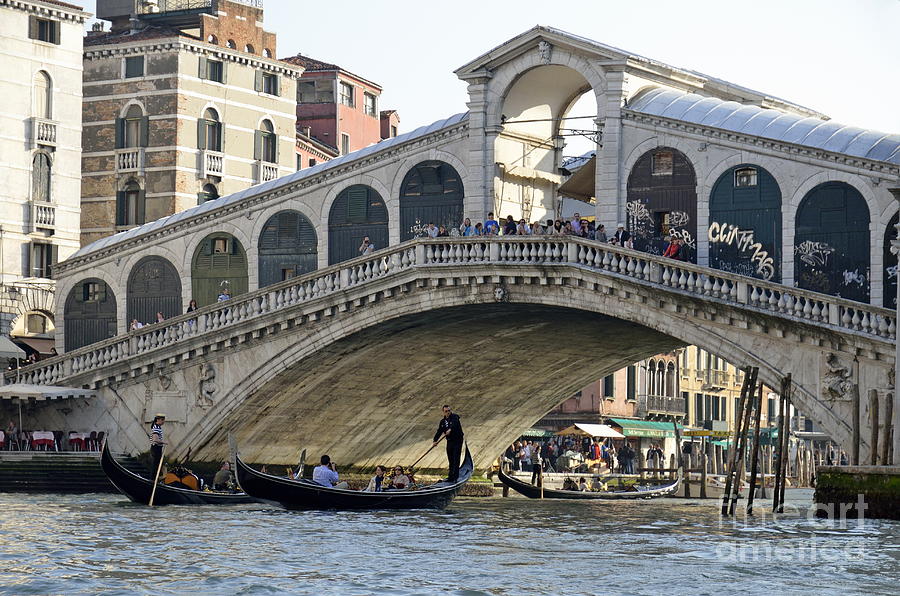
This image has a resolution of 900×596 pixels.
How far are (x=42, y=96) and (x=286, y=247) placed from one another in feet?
27.7

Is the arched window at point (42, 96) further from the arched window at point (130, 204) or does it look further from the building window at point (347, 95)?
the building window at point (347, 95)

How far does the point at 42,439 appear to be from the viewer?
37.2 meters

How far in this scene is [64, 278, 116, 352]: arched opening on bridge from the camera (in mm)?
40594

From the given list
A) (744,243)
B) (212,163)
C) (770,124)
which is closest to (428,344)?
(744,243)

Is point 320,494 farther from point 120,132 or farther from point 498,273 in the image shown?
point 120,132

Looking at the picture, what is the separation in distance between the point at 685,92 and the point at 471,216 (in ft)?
16.4

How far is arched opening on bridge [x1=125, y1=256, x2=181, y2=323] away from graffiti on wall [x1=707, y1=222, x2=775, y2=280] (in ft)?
42.2

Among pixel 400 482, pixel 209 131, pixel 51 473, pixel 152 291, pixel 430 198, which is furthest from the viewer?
pixel 209 131

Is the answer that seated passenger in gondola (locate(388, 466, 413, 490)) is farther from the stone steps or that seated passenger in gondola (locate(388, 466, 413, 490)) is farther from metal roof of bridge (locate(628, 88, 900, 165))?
metal roof of bridge (locate(628, 88, 900, 165))

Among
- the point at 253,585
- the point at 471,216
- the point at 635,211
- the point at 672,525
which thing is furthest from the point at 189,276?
the point at 253,585

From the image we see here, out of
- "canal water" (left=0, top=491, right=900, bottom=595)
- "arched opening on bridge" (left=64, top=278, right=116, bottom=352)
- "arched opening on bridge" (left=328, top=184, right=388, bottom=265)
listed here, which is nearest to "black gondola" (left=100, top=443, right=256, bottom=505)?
"canal water" (left=0, top=491, right=900, bottom=595)

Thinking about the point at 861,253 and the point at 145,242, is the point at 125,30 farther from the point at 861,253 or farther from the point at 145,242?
the point at 861,253

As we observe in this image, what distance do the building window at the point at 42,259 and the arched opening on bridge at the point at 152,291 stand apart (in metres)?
3.40

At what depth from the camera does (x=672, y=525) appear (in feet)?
95.7
